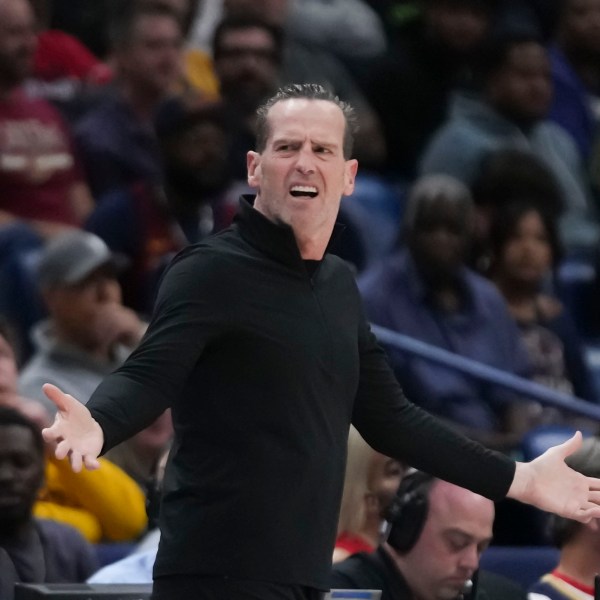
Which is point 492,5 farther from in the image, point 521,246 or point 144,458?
point 144,458

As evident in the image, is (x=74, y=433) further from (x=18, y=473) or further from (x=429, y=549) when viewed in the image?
(x=18, y=473)

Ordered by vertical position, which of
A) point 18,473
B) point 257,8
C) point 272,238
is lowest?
point 18,473

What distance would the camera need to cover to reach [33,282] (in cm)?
582

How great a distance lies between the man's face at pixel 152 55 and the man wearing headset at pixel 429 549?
3.17 metres

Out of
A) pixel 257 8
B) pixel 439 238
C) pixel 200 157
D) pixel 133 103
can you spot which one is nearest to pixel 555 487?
pixel 439 238

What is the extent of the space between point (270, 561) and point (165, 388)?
1.00 ft

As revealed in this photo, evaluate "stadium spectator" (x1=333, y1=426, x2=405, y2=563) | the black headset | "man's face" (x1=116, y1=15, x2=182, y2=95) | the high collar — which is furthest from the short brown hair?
"man's face" (x1=116, y1=15, x2=182, y2=95)

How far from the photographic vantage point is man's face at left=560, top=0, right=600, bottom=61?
857cm

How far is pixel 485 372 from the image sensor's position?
609cm

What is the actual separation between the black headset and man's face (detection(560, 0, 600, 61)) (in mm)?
5065

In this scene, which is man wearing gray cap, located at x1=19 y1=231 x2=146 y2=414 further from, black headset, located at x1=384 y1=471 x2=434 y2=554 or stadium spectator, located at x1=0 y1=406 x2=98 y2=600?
black headset, located at x1=384 y1=471 x2=434 y2=554

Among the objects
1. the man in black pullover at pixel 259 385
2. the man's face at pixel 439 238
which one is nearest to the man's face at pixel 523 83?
the man's face at pixel 439 238

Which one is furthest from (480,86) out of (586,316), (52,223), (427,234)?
(52,223)

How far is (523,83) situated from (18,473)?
14.1 ft
